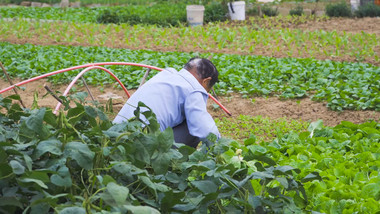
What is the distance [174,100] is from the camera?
4273 millimetres

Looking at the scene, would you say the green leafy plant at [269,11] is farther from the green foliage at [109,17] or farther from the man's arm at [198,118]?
the man's arm at [198,118]

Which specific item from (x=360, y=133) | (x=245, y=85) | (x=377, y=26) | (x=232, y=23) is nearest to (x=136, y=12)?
(x=232, y=23)

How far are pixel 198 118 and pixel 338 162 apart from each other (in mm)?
1079

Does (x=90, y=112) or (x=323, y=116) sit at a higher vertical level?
(x=90, y=112)

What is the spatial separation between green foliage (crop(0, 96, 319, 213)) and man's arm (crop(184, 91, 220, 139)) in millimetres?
1712

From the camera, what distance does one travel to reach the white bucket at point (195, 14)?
51.8 feet

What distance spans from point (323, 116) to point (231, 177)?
519 cm

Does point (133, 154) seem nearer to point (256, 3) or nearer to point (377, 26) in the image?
point (377, 26)

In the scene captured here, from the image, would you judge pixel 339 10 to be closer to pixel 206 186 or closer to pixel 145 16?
pixel 145 16

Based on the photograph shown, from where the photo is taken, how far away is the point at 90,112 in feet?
7.16

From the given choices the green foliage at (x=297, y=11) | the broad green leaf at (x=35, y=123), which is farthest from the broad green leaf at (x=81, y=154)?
the green foliage at (x=297, y=11)

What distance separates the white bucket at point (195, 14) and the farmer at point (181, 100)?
1155 centimetres

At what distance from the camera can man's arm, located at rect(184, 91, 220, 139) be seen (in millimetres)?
4074

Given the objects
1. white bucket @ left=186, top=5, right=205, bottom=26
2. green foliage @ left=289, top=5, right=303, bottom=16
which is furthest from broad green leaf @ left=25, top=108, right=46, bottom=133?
green foliage @ left=289, top=5, right=303, bottom=16
